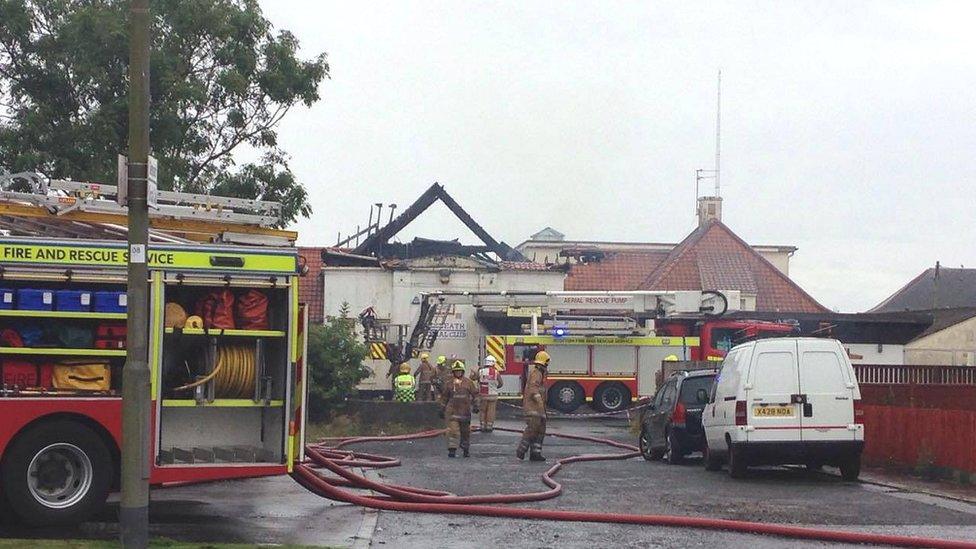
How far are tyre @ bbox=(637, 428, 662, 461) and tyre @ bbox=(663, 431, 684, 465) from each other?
0.44 meters

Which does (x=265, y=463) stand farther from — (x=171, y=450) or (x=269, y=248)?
(x=269, y=248)

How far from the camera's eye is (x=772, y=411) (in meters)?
18.0

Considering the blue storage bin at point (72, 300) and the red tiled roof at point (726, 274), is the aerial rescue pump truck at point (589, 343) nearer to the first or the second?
the red tiled roof at point (726, 274)

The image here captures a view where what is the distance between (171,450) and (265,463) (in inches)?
33.2

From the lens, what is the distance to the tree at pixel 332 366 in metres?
30.3

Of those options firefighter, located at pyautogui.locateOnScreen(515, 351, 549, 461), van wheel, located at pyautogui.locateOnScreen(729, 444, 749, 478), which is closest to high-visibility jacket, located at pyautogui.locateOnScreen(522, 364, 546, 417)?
firefighter, located at pyautogui.locateOnScreen(515, 351, 549, 461)

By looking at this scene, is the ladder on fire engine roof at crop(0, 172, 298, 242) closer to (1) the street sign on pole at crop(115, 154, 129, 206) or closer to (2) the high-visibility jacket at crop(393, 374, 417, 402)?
(1) the street sign on pole at crop(115, 154, 129, 206)

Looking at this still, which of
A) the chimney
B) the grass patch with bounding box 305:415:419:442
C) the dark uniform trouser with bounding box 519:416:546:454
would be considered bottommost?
the grass patch with bounding box 305:415:419:442

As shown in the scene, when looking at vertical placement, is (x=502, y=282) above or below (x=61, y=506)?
above

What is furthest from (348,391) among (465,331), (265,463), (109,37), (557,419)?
(265,463)

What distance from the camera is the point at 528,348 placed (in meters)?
40.7

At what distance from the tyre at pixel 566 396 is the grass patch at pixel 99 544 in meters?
29.3

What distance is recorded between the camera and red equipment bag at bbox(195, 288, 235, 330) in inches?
511

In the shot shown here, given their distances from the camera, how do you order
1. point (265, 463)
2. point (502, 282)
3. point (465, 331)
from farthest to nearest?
1. point (502, 282)
2. point (465, 331)
3. point (265, 463)
